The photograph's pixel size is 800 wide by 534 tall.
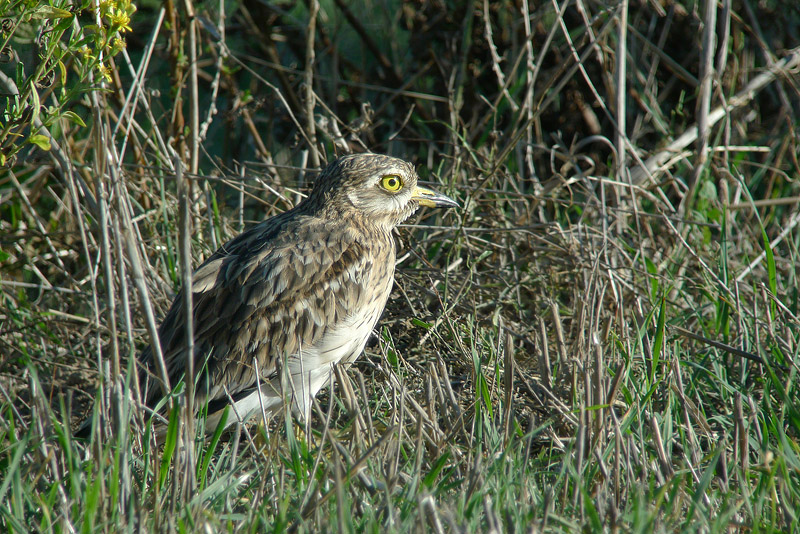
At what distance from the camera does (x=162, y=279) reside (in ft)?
14.0

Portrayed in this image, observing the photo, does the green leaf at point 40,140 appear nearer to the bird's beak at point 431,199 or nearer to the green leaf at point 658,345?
the bird's beak at point 431,199

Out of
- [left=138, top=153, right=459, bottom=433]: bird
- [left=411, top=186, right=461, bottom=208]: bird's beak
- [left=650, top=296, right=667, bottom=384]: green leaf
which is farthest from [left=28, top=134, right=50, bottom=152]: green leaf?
[left=650, top=296, right=667, bottom=384]: green leaf

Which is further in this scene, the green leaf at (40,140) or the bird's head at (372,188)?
the bird's head at (372,188)

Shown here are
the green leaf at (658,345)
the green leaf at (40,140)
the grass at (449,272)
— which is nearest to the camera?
the grass at (449,272)

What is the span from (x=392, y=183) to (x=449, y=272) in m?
0.70

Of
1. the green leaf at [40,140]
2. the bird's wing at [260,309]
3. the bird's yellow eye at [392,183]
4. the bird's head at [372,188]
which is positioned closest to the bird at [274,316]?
the bird's wing at [260,309]

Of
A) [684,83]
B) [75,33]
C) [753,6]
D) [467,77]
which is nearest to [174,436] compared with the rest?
[75,33]

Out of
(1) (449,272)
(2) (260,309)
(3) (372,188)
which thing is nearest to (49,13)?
(2) (260,309)

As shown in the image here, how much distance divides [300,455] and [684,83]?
441 cm

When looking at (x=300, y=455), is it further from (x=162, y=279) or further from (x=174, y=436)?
(x=162, y=279)

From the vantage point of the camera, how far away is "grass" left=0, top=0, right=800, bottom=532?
2461 mm

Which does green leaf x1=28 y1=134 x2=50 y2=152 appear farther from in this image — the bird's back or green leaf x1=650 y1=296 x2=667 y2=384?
green leaf x1=650 y1=296 x2=667 y2=384

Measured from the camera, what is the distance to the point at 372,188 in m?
3.83

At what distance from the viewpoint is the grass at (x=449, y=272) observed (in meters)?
2.46
